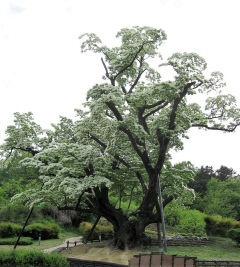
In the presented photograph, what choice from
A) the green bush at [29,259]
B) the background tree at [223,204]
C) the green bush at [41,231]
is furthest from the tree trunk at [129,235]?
the background tree at [223,204]

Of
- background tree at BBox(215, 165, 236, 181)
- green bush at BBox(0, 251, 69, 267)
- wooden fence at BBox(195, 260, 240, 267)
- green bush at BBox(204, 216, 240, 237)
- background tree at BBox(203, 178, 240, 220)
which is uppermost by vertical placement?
background tree at BBox(215, 165, 236, 181)

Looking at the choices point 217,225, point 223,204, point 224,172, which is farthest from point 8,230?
point 224,172

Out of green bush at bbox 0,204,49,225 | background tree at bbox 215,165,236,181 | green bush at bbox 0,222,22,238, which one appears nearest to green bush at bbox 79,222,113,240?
green bush at bbox 0,222,22,238

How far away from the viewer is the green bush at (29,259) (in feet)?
33.2

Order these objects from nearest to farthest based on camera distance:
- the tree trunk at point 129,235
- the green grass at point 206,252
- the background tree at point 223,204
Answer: the green grass at point 206,252, the tree trunk at point 129,235, the background tree at point 223,204

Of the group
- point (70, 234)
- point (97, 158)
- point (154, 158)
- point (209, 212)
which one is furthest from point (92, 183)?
point (209, 212)

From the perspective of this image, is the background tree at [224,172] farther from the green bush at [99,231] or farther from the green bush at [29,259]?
the green bush at [29,259]

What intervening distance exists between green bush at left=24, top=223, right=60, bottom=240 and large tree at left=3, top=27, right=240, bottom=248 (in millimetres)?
7040

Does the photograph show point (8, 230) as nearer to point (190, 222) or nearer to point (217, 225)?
point (190, 222)

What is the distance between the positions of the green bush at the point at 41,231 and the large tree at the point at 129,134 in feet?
23.1

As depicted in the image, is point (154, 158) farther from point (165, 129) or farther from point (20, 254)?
point (20, 254)

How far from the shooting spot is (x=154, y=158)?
1823cm

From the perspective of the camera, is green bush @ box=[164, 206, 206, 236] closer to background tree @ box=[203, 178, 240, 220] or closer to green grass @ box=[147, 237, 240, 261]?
green grass @ box=[147, 237, 240, 261]

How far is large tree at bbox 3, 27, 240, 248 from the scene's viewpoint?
1555 cm
